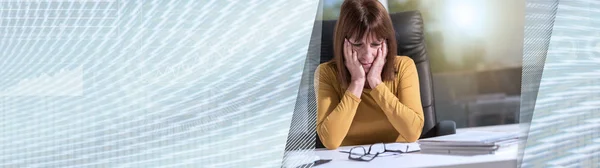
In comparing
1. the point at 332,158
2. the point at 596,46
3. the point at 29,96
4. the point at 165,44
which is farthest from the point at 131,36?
the point at 596,46

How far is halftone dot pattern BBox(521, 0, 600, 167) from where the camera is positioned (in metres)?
1.12

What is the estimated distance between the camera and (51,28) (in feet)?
3.06

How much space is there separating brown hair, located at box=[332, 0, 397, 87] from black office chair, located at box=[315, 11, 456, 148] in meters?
0.17

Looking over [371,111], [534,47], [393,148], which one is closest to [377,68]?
[371,111]

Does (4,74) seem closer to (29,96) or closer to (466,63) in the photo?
(29,96)

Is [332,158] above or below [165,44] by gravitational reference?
below

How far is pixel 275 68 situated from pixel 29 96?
0.36 meters

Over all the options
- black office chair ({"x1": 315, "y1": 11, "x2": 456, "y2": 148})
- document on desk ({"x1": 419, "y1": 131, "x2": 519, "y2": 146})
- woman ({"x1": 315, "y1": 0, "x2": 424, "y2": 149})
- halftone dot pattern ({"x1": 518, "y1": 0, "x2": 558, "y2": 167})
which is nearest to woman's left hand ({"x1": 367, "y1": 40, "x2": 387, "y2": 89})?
woman ({"x1": 315, "y1": 0, "x2": 424, "y2": 149})

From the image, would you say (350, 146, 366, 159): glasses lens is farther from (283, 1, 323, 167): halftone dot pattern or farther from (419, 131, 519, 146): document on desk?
(283, 1, 323, 167): halftone dot pattern

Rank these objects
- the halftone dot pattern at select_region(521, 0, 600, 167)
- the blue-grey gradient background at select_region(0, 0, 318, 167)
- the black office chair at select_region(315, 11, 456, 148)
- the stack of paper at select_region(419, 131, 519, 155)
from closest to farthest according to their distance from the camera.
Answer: the blue-grey gradient background at select_region(0, 0, 318, 167) < the halftone dot pattern at select_region(521, 0, 600, 167) < the stack of paper at select_region(419, 131, 519, 155) < the black office chair at select_region(315, 11, 456, 148)

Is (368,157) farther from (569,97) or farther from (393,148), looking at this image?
(569,97)

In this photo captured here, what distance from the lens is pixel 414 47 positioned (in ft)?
7.32

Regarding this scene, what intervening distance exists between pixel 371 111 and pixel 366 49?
20cm

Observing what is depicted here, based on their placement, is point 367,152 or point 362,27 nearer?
point 367,152
